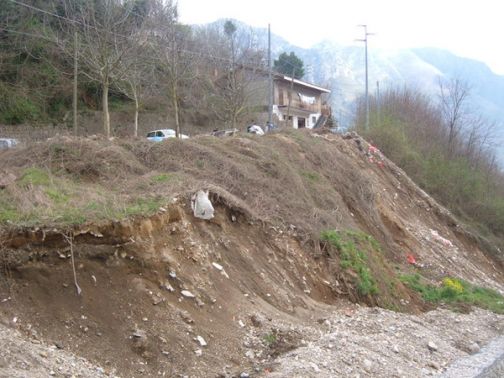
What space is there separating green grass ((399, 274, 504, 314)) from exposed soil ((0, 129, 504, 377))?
28.9 inches

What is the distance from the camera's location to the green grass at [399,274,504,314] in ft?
49.4

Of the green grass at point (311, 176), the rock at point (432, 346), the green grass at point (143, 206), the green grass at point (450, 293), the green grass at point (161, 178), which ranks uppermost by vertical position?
the green grass at point (161, 178)

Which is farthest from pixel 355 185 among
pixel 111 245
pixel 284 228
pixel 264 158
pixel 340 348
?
pixel 111 245

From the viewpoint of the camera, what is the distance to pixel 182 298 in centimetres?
866

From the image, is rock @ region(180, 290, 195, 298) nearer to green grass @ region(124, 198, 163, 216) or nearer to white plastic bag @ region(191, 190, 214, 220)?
green grass @ region(124, 198, 163, 216)

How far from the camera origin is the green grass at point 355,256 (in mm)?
12805

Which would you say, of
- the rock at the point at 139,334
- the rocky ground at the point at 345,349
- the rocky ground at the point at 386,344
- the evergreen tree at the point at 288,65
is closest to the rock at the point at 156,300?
the rock at the point at 139,334

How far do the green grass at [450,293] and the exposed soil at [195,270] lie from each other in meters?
0.73

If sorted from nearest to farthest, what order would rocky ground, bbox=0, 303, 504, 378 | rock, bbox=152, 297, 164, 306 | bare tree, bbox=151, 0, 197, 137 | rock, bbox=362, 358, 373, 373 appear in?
rocky ground, bbox=0, 303, 504, 378 → rock, bbox=152, 297, 164, 306 → rock, bbox=362, 358, 373, 373 → bare tree, bbox=151, 0, 197, 137

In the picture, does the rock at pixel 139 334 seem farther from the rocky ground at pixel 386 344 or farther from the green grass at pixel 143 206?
the green grass at pixel 143 206

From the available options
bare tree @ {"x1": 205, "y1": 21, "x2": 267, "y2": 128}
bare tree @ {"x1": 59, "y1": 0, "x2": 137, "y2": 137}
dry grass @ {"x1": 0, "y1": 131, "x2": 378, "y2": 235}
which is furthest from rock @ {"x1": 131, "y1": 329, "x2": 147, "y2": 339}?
bare tree @ {"x1": 205, "y1": 21, "x2": 267, "y2": 128}

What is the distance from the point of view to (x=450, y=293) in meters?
15.4

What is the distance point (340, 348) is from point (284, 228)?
14.3 feet

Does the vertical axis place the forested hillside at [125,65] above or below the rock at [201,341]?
above
